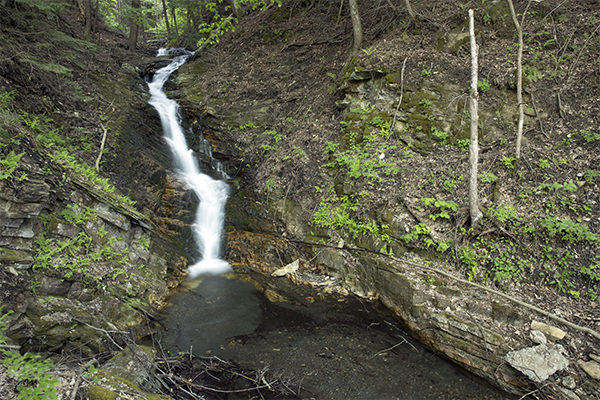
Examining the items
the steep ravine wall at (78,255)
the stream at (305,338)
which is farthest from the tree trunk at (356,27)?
the steep ravine wall at (78,255)

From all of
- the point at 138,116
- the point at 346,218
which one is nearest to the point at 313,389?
the point at 346,218

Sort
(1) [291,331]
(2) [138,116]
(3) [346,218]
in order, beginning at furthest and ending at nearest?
(2) [138,116], (3) [346,218], (1) [291,331]

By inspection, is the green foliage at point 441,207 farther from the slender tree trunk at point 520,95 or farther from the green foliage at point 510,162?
the slender tree trunk at point 520,95

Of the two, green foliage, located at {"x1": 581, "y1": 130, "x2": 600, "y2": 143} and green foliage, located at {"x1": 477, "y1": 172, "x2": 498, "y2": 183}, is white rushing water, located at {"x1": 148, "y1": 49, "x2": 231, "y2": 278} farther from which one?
green foliage, located at {"x1": 581, "y1": 130, "x2": 600, "y2": 143}

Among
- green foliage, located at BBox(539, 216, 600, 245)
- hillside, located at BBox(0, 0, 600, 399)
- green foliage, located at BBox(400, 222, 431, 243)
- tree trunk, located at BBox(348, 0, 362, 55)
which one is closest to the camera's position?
hillside, located at BBox(0, 0, 600, 399)

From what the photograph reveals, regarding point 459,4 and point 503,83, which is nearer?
point 503,83

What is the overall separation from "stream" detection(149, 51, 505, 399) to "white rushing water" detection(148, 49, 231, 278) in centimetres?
9

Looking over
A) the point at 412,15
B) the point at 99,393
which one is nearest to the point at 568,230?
the point at 99,393

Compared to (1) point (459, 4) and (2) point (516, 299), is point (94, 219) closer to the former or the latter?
(2) point (516, 299)

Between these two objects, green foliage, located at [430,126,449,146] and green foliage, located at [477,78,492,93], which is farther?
green foliage, located at [477,78,492,93]

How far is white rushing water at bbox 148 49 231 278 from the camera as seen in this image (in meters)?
8.18

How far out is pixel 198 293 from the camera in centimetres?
694

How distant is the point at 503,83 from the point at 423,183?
3608 mm

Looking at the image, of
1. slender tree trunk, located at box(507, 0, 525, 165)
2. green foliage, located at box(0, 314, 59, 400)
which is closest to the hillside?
slender tree trunk, located at box(507, 0, 525, 165)
